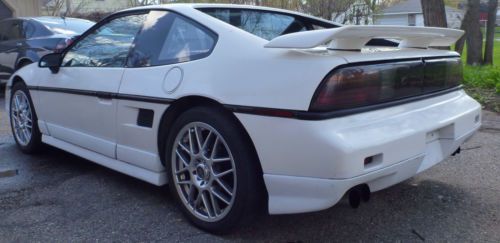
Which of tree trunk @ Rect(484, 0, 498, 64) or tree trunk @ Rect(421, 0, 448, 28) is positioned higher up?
tree trunk @ Rect(421, 0, 448, 28)

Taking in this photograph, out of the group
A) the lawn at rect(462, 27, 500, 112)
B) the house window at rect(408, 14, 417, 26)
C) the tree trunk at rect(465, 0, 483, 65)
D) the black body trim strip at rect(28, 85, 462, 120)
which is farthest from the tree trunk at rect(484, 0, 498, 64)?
the house window at rect(408, 14, 417, 26)

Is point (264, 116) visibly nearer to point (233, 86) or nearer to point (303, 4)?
point (233, 86)

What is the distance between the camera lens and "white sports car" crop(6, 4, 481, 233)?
2582 millimetres

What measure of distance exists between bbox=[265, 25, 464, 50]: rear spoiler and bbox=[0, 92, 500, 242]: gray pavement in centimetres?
A: 110

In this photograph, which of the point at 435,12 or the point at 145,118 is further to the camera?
the point at 435,12

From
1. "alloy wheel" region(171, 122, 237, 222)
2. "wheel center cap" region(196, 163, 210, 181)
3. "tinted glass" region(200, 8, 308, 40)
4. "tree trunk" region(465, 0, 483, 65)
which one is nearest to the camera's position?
"alloy wheel" region(171, 122, 237, 222)

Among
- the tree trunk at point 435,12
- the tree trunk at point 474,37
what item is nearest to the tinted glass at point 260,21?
the tree trunk at point 435,12

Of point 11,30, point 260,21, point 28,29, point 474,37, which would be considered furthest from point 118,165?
point 474,37

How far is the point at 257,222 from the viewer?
324cm

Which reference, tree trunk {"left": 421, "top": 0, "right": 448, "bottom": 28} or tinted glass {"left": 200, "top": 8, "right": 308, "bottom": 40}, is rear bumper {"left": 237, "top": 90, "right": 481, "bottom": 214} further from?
tree trunk {"left": 421, "top": 0, "right": 448, "bottom": 28}

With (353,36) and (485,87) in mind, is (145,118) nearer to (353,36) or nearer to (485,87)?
(353,36)

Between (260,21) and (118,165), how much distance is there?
1480 mm

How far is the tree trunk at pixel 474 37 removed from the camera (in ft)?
35.7

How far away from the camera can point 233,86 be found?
112 inches
